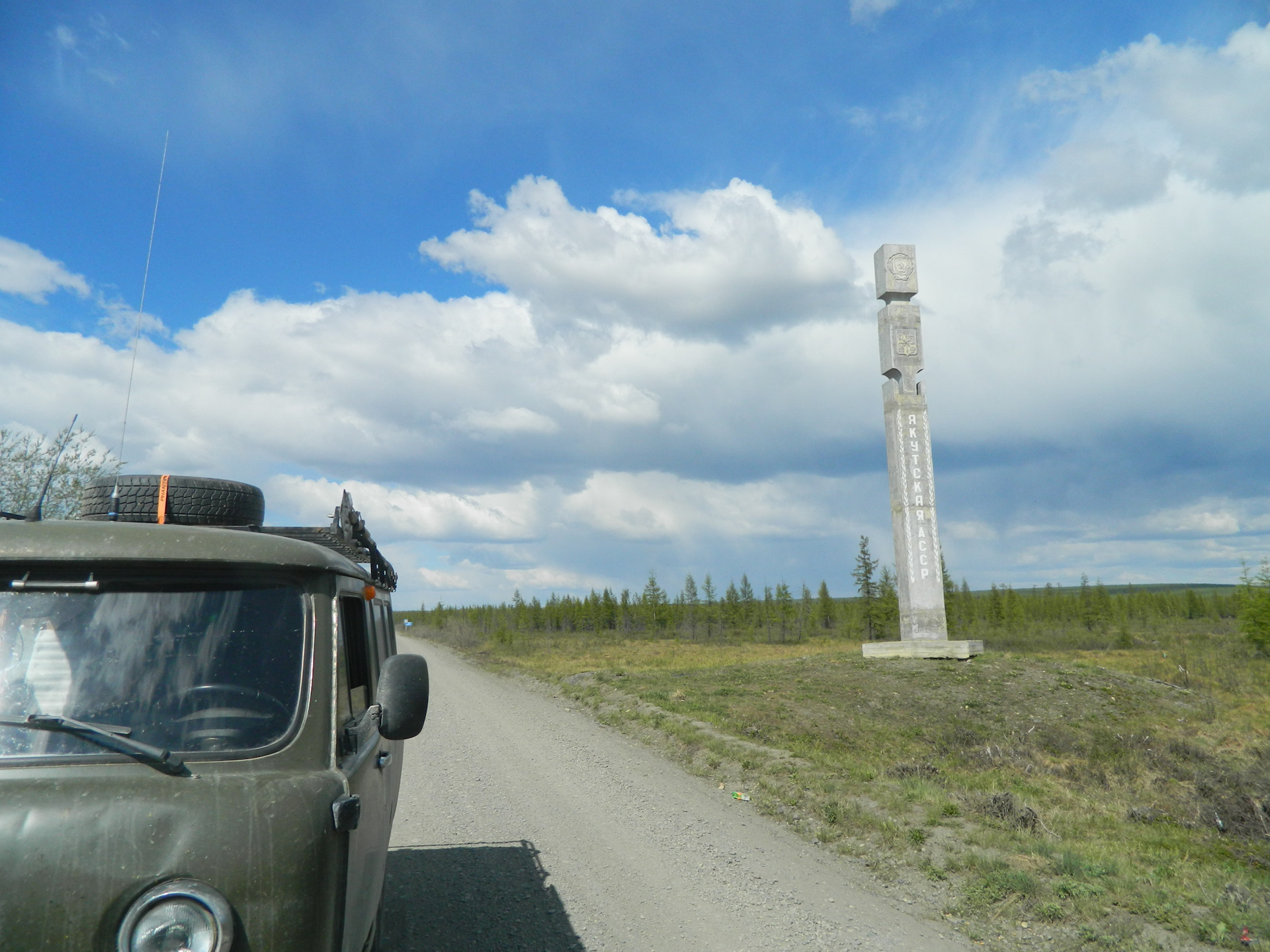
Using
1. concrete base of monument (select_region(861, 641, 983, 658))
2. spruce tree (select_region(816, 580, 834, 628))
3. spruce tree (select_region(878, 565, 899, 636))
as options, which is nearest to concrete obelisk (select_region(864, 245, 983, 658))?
concrete base of monument (select_region(861, 641, 983, 658))

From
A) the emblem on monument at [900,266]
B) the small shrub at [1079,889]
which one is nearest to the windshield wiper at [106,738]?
the small shrub at [1079,889]

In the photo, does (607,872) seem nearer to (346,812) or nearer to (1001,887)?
(1001,887)

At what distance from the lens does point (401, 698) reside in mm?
2639

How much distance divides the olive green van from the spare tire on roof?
3.66 ft

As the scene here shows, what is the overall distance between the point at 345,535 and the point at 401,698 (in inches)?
78.8

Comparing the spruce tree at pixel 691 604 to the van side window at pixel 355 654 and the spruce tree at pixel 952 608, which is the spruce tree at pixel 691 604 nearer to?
the spruce tree at pixel 952 608

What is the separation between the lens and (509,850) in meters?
6.77

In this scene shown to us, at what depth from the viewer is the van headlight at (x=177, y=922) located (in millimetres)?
1958

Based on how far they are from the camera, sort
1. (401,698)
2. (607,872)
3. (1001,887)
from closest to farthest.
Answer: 1. (401,698)
2. (1001,887)
3. (607,872)

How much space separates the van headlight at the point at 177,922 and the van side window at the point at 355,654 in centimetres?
76

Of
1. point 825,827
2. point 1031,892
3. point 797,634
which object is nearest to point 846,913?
point 1031,892

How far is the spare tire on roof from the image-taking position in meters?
3.50

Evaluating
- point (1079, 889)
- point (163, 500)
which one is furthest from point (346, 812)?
point (1079, 889)

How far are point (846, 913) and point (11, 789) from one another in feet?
17.3
